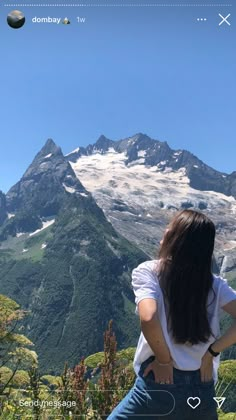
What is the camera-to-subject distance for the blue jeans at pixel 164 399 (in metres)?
3.40

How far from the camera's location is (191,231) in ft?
11.7

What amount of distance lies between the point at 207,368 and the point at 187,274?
26.6 inches

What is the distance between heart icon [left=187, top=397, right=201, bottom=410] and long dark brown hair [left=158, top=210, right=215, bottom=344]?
0.37m

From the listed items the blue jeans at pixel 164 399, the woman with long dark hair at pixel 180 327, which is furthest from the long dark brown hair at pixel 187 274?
the blue jeans at pixel 164 399

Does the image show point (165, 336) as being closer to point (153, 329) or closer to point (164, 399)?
point (153, 329)

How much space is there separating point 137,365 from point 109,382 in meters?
1.39

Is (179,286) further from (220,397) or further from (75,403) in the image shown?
(75,403)

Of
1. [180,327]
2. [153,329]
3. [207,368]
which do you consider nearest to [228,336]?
[207,368]

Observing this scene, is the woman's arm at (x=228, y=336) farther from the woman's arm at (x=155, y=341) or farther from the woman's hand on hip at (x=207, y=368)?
the woman's arm at (x=155, y=341)

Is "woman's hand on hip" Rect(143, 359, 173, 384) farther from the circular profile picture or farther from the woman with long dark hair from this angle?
the circular profile picture

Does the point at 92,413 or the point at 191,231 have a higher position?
the point at 191,231

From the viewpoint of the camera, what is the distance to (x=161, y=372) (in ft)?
11.2

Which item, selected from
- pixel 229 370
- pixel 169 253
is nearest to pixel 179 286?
pixel 169 253

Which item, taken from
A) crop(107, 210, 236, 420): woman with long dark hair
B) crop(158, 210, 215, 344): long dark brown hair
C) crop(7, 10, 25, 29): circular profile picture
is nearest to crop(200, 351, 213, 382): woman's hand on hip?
A: crop(107, 210, 236, 420): woman with long dark hair
